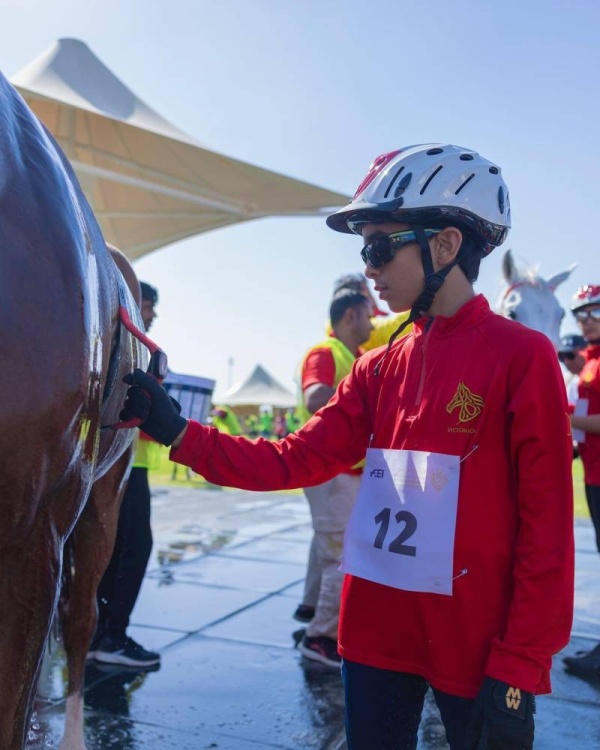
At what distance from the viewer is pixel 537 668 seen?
5.25ft

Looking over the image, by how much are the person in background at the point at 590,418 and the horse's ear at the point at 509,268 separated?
89 centimetres

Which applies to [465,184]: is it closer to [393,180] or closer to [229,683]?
[393,180]

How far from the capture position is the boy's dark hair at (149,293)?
420cm

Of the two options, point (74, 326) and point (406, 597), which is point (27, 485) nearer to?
point (74, 326)

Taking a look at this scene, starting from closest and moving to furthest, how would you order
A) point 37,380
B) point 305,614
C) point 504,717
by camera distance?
point 37,380 → point 504,717 → point 305,614

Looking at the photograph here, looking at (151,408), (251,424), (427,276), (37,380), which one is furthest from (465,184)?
(251,424)

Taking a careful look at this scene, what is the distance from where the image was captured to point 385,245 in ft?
6.32

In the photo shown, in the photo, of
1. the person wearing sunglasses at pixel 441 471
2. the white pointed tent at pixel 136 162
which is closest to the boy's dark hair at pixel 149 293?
the person wearing sunglasses at pixel 441 471

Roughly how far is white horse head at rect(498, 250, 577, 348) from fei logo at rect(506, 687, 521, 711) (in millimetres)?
3898

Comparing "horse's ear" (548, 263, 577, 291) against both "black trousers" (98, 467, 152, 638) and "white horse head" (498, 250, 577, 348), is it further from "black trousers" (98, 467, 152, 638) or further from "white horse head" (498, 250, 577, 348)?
"black trousers" (98, 467, 152, 638)

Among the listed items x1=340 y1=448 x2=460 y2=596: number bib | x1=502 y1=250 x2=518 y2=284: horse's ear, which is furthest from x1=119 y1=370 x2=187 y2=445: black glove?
x1=502 y1=250 x2=518 y2=284: horse's ear

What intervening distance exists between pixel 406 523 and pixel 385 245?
0.71 m

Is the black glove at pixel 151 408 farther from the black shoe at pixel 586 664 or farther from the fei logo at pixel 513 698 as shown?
the black shoe at pixel 586 664

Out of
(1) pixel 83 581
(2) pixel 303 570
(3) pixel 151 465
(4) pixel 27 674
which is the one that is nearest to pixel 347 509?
(3) pixel 151 465
